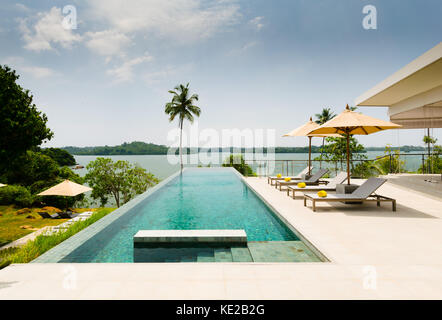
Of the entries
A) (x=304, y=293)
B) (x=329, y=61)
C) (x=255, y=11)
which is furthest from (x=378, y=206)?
(x=329, y=61)

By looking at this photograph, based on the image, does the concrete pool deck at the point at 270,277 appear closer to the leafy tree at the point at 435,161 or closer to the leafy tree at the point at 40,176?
the leafy tree at the point at 435,161

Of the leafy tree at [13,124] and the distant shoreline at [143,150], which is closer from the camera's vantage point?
the leafy tree at [13,124]

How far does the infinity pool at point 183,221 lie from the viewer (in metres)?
3.65

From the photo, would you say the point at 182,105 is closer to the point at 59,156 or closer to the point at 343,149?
the point at 59,156

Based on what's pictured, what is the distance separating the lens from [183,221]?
18.5ft

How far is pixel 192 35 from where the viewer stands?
14633mm

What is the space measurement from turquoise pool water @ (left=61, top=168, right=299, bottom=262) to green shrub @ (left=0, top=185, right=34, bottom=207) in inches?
391

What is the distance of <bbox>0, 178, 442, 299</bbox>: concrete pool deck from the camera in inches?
86.9

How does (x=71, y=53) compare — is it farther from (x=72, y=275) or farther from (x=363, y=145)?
(x=363, y=145)

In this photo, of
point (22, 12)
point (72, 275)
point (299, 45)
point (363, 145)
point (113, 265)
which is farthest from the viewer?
point (363, 145)

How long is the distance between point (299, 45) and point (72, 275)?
51.9ft

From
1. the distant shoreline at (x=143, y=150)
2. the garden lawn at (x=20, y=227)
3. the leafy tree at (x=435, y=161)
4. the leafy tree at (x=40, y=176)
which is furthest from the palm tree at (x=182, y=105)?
the leafy tree at (x=435, y=161)

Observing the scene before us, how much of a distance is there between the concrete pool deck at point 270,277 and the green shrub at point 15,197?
1381cm

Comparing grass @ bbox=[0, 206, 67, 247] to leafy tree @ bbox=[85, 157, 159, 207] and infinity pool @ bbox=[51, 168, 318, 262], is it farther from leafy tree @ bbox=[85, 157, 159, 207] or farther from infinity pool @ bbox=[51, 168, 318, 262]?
leafy tree @ bbox=[85, 157, 159, 207]
